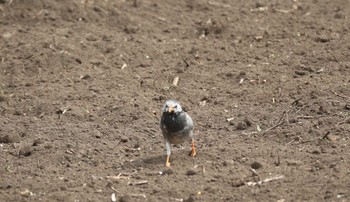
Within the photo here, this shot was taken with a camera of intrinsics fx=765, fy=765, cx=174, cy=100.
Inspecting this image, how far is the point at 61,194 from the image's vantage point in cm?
770

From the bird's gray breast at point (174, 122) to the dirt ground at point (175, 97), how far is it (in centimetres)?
37

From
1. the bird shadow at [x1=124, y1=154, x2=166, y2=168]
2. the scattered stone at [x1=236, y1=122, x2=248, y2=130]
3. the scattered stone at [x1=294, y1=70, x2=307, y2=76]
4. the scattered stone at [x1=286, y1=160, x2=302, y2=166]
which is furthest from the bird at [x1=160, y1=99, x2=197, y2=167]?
the scattered stone at [x1=294, y1=70, x2=307, y2=76]

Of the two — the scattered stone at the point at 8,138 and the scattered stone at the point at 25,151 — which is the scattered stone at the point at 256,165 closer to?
the scattered stone at the point at 25,151

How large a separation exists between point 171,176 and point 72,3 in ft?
19.6

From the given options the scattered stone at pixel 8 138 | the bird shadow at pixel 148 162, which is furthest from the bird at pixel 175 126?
the scattered stone at pixel 8 138

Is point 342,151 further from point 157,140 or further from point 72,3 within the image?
point 72,3

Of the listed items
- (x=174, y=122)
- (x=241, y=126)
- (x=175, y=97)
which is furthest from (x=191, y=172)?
(x=175, y=97)

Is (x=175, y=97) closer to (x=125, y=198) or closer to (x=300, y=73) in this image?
(x=300, y=73)

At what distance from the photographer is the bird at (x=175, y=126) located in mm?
8641

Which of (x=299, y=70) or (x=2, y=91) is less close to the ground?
(x=299, y=70)

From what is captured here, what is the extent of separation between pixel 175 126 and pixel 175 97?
1.90 meters

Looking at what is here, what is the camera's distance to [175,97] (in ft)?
34.5

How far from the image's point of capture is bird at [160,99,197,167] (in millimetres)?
8641

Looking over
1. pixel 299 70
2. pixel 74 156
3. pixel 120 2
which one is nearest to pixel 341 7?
pixel 299 70
